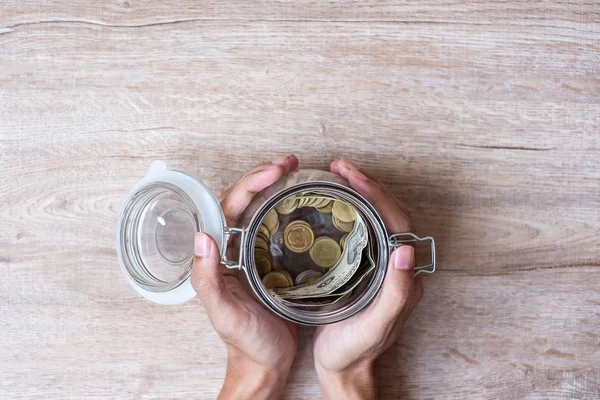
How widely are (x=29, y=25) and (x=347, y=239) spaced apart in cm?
51

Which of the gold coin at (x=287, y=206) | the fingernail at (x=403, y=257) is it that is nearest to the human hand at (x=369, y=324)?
the fingernail at (x=403, y=257)

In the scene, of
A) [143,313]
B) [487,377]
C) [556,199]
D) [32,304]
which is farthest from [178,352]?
[556,199]

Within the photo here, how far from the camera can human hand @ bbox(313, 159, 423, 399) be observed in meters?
0.59

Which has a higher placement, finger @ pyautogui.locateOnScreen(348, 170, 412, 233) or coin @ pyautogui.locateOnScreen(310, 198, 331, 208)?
coin @ pyautogui.locateOnScreen(310, 198, 331, 208)

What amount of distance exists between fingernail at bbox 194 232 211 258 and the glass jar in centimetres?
2

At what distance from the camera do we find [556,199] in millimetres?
772

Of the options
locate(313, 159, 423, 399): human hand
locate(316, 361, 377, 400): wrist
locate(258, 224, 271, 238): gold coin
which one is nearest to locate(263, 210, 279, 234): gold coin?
locate(258, 224, 271, 238): gold coin

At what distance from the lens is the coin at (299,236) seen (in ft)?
1.98

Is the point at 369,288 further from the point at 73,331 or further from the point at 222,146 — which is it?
the point at 73,331

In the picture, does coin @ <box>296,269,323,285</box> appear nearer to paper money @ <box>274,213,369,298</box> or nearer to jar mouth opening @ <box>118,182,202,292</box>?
paper money @ <box>274,213,369,298</box>

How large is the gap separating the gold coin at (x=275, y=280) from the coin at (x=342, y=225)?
78mm

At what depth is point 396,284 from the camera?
1.92 feet

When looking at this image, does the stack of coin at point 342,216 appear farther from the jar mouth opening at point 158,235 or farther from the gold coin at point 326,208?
the jar mouth opening at point 158,235

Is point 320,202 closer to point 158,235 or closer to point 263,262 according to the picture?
Answer: point 263,262
